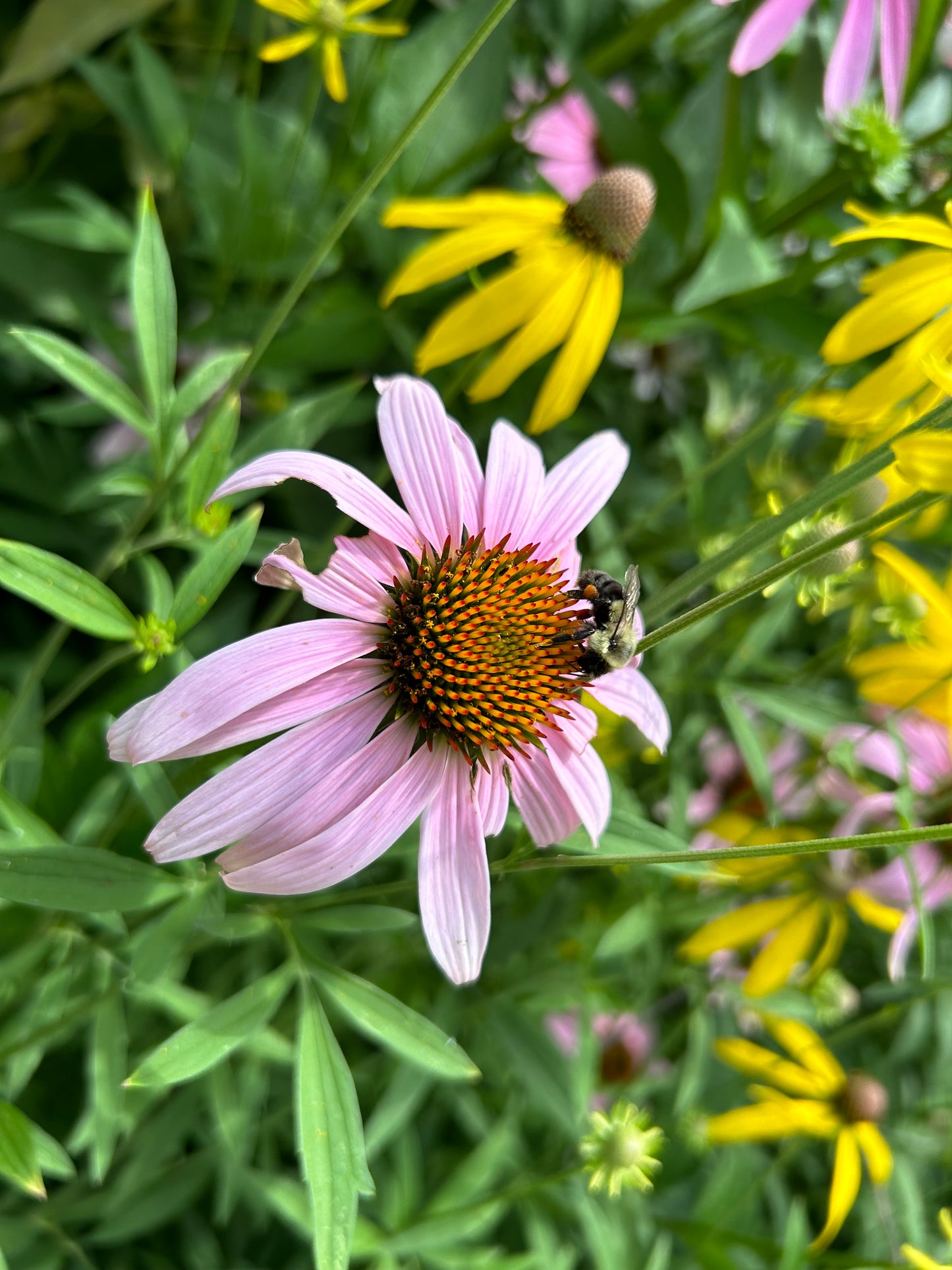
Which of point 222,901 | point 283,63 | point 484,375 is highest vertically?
point 283,63

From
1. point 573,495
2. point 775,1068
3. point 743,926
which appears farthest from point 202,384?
point 775,1068

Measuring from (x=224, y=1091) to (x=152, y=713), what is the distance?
1.97 feet

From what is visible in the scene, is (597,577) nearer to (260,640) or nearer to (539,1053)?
(260,640)

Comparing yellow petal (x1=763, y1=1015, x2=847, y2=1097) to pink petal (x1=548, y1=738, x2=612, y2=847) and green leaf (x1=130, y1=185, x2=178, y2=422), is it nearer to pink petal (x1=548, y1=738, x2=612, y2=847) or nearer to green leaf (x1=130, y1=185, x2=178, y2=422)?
pink petal (x1=548, y1=738, x2=612, y2=847)

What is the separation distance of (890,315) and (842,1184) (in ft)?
3.42

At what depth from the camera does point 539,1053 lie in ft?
4.35

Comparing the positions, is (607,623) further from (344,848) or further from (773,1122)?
(773,1122)

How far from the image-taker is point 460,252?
108cm

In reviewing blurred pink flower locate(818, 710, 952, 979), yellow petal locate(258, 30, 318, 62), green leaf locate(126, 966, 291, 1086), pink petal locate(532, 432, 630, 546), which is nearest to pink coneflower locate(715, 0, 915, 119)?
yellow petal locate(258, 30, 318, 62)

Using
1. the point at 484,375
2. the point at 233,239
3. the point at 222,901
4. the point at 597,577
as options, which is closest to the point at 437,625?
the point at 597,577

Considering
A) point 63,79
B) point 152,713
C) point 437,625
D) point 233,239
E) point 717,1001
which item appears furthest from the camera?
point 717,1001

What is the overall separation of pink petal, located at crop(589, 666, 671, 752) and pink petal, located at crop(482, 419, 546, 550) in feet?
0.41

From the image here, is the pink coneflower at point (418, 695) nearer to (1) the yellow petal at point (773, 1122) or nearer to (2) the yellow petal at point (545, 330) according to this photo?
(2) the yellow petal at point (545, 330)

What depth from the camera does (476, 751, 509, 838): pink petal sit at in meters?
0.72
